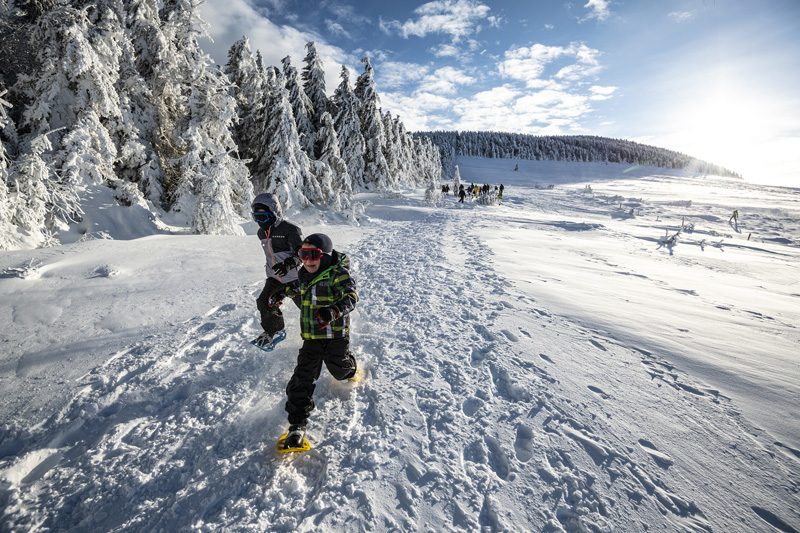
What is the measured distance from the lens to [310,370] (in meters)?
2.82

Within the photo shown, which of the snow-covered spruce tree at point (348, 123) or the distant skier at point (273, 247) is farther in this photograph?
the snow-covered spruce tree at point (348, 123)

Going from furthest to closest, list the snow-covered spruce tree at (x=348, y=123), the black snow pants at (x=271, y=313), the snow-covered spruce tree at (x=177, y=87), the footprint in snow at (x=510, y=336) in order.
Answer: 1. the snow-covered spruce tree at (x=348, y=123)
2. the snow-covered spruce tree at (x=177, y=87)
3. the footprint in snow at (x=510, y=336)
4. the black snow pants at (x=271, y=313)

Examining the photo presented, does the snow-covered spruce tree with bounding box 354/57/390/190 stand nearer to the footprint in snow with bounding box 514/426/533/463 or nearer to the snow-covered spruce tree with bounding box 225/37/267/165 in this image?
the snow-covered spruce tree with bounding box 225/37/267/165

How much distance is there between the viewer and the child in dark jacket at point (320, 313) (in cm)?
278

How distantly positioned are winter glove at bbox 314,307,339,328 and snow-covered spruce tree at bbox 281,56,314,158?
19471 millimetres

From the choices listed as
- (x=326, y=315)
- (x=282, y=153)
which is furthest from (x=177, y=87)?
(x=326, y=315)

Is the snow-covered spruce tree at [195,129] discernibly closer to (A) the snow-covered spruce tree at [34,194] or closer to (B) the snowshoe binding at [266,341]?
(A) the snow-covered spruce tree at [34,194]

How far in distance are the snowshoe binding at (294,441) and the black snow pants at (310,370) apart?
0.20 ft

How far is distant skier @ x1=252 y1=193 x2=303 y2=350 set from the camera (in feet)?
12.5

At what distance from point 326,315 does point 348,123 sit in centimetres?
2573

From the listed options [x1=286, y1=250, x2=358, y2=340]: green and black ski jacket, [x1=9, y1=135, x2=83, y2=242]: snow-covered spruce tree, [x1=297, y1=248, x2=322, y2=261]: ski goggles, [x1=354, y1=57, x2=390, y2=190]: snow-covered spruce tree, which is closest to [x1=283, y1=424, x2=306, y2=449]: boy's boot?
[x1=286, y1=250, x2=358, y2=340]: green and black ski jacket

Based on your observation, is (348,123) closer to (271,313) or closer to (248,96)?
(248,96)

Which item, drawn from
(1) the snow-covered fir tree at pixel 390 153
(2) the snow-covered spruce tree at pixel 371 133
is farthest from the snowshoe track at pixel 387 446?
(1) the snow-covered fir tree at pixel 390 153

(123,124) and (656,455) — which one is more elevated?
(123,124)
